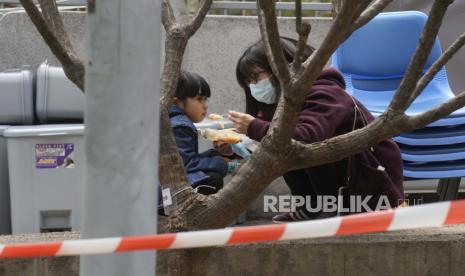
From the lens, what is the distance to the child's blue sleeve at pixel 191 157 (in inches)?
177

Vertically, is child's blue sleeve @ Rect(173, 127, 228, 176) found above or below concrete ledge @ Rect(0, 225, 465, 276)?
above

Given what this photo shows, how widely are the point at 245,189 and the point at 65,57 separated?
811mm

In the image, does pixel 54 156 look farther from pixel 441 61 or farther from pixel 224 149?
pixel 441 61

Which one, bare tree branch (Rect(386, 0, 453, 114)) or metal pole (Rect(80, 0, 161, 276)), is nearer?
metal pole (Rect(80, 0, 161, 276))

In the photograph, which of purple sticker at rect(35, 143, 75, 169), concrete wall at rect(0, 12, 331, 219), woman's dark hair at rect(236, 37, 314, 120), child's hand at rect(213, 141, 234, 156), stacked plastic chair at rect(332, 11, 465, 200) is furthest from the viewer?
concrete wall at rect(0, 12, 331, 219)

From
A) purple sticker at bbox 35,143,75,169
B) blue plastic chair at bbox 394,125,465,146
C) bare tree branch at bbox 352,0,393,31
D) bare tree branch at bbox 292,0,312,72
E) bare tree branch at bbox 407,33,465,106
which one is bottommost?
purple sticker at bbox 35,143,75,169

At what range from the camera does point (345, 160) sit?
4.08 m

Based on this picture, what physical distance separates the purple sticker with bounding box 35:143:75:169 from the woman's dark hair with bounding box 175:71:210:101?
77 cm

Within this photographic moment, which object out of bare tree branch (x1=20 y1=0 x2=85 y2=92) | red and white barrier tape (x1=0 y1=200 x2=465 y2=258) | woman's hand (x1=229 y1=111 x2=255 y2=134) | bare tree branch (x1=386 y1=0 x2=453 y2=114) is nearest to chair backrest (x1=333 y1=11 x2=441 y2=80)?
woman's hand (x1=229 y1=111 x2=255 y2=134)

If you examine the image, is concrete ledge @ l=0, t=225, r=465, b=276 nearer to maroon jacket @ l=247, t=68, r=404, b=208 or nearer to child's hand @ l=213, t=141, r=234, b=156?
maroon jacket @ l=247, t=68, r=404, b=208

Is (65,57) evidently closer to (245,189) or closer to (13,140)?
(245,189)

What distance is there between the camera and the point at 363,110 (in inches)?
161

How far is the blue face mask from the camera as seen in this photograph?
403 cm

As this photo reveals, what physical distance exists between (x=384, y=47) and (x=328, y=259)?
6.45 ft
